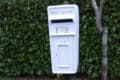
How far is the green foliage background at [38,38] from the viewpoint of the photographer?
497cm

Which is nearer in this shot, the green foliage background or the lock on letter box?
the lock on letter box

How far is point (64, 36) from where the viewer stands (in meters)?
4.43

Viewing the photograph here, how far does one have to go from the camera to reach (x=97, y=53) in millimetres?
5082

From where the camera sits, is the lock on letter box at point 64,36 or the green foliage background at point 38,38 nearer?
the lock on letter box at point 64,36

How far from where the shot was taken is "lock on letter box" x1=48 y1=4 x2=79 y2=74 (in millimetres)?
4340

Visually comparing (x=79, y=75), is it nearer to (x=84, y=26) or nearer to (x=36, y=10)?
(x=84, y=26)

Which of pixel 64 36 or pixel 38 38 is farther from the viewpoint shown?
pixel 38 38

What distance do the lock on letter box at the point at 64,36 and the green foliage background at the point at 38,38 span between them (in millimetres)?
661

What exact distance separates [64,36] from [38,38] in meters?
1.01

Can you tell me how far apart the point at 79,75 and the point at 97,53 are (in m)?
0.64

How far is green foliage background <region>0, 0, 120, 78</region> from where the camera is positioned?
497 cm

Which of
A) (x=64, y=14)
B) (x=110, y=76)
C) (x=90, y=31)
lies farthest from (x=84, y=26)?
(x=110, y=76)

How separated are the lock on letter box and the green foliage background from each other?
0.66 metres

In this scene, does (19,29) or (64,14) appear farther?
(19,29)
